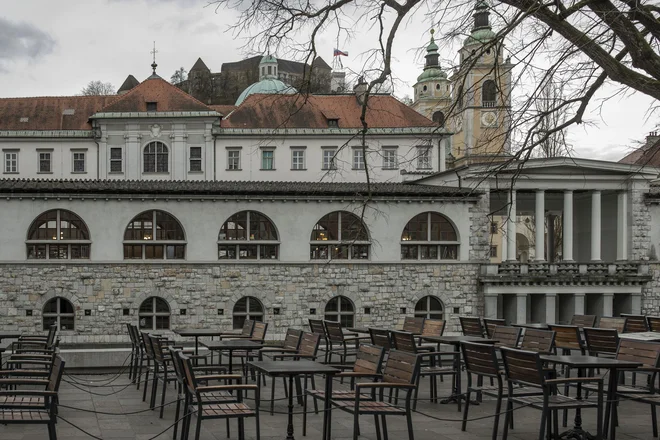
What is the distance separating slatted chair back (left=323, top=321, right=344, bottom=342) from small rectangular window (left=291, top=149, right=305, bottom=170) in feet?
107

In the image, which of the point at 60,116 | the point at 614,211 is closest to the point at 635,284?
the point at 614,211

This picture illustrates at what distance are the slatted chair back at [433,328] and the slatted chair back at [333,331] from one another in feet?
5.19

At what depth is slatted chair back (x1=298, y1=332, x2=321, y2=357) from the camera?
1240 cm

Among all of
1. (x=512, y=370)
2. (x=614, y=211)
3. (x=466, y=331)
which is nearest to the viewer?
(x=512, y=370)

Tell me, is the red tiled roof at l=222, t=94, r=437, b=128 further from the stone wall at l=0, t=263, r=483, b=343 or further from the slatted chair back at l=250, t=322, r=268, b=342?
the slatted chair back at l=250, t=322, r=268, b=342

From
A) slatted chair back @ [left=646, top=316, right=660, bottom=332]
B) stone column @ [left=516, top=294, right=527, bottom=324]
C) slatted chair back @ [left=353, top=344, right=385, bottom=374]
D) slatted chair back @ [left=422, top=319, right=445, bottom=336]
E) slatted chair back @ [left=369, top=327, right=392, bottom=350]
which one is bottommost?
stone column @ [left=516, top=294, right=527, bottom=324]

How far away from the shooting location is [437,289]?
3209 centimetres

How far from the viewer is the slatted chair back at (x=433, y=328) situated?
16183 millimetres

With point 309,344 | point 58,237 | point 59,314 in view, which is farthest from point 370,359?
point 58,237

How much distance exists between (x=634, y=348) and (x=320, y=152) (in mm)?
39025

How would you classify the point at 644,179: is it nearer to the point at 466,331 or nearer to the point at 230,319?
the point at 230,319

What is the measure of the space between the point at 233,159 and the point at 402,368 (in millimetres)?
39932

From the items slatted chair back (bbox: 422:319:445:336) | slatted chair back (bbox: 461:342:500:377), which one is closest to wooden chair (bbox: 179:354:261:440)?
slatted chair back (bbox: 461:342:500:377)

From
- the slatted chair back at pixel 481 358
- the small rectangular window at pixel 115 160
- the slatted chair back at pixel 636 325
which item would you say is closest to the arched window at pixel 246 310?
the slatted chair back at pixel 636 325
